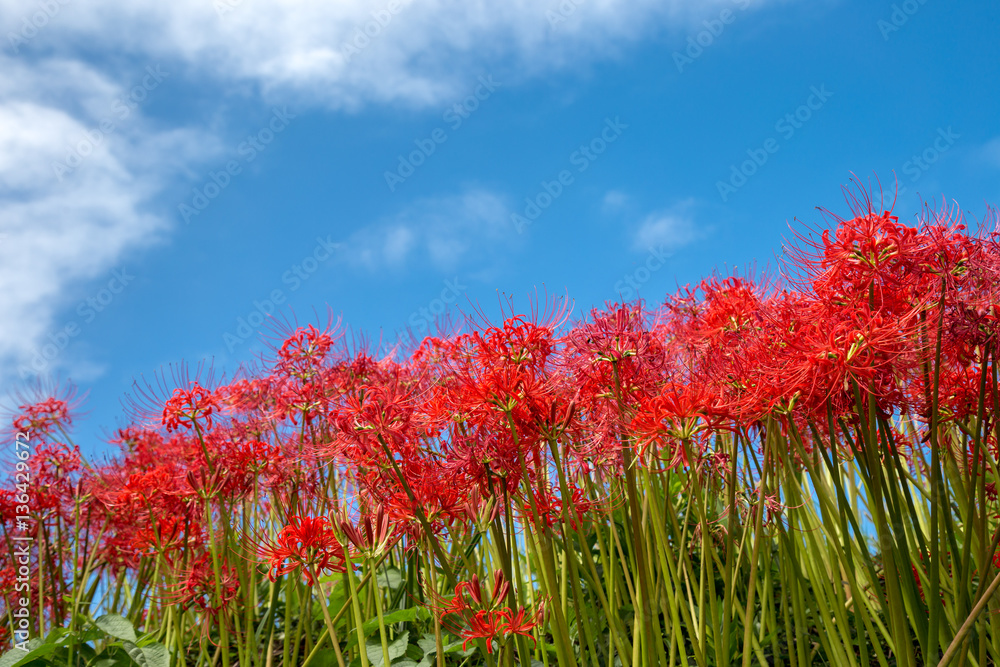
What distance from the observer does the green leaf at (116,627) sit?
11.6 feet

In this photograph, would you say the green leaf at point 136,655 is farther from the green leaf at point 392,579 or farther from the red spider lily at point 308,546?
the red spider lily at point 308,546

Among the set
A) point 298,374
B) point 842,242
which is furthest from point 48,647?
point 842,242

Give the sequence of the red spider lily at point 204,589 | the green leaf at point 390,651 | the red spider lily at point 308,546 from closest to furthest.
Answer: the red spider lily at point 308,546, the green leaf at point 390,651, the red spider lily at point 204,589

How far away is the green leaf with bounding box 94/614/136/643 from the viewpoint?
3.52 metres

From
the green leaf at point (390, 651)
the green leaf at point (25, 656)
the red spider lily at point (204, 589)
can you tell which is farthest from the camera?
the red spider lily at point (204, 589)

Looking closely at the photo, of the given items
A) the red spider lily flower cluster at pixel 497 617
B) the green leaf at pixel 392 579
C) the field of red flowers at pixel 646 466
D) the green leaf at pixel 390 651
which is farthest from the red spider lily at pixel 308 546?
the green leaf at pixel 392 579

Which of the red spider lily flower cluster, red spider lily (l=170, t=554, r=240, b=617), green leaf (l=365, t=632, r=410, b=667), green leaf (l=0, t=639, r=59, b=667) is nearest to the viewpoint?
the red spider lily flower cluster

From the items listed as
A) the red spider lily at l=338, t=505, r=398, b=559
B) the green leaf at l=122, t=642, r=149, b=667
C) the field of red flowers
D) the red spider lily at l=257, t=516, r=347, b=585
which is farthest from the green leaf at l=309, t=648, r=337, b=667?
the red spider lily at l=338, t=505, r=398, b=559

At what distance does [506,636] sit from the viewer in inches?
90.4

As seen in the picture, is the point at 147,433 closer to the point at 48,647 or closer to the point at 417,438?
the point at 48,647

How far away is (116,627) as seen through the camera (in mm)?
3557

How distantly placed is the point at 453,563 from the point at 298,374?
65.4 inches

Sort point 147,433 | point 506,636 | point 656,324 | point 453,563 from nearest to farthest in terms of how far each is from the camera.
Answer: point 506,636 < point 453,563 < point 656,324 < point 147,433

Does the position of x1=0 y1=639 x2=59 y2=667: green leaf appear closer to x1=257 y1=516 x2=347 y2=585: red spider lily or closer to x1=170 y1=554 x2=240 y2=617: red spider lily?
x1=170 y1=554 x2=240 y2=617: red spider lily
